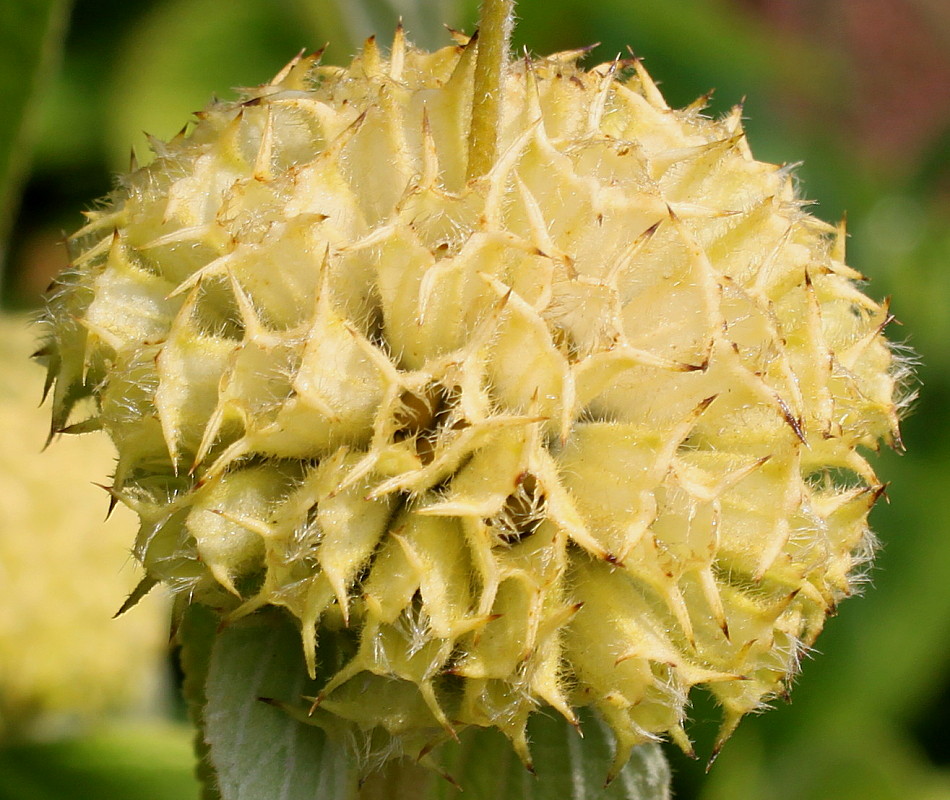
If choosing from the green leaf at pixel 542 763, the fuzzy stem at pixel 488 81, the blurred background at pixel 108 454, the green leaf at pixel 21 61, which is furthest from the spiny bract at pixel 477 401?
the green leaf at pixel 21 61

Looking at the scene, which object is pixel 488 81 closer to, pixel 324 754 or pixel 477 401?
pixel 477 401

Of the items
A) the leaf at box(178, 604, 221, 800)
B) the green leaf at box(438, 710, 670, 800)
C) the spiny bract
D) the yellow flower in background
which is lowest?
the yellow flower in background

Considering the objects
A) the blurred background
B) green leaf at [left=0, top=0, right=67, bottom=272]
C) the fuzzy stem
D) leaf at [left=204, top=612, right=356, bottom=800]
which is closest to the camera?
the fuzzy stem

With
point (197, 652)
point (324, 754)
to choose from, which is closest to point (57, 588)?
point (197, 652)

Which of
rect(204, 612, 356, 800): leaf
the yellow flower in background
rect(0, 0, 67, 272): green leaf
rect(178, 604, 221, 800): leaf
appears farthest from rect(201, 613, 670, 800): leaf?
the yellow flower in background

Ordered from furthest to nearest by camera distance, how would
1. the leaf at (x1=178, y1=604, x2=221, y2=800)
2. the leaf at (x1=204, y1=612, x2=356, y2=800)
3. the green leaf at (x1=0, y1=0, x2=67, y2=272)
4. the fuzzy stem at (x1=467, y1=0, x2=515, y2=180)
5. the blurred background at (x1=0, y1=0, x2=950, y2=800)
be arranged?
the blurred background at (x1=0, y1=0, x2=950, y2=800) → the green leaf at (x1=0, y1=0, x2=67, y2=272) → the leaf at (x1=178, y1=604, x2=221, y2=800) → the leaf at (x1=204, y1=612, x2=356, y2=800) → the fuzzy stem at (x1=467, y1=0, x2=515, y2=180)

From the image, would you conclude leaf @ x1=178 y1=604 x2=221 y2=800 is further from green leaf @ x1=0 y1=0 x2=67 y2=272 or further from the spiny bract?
green leaf @ x1=0 y1=0 x2=67 y2=272

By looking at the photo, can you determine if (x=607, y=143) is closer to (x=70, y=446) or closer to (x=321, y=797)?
(x=321, y=797)
